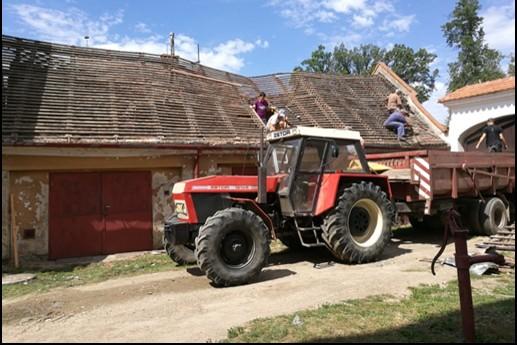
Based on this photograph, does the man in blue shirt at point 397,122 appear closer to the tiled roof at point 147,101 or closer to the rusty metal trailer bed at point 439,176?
the tiled roof at point 147,101

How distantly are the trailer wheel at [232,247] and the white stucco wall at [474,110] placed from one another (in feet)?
33.6

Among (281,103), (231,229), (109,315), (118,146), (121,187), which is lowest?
(109,315)

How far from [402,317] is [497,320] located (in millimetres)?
915

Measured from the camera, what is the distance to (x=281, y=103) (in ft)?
51.6

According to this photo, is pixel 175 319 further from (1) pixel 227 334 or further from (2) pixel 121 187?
(2) pixel 121 187

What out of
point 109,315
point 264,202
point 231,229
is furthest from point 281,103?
point 109,315

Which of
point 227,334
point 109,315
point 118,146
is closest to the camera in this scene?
point 227,334

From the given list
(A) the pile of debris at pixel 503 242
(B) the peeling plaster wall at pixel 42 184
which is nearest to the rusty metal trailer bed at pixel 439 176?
(A) the pile of debris at pixel 503 242

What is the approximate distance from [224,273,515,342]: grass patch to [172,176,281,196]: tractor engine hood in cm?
273

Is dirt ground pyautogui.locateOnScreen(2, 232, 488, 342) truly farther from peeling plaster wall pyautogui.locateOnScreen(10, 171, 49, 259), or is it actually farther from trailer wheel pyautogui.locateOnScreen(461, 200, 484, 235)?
trailer wheel pyautogui.locateOnScreen(461, 200, 484, 235)

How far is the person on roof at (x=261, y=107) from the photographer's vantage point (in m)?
13.7

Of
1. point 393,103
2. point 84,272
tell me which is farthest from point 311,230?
point 393,103

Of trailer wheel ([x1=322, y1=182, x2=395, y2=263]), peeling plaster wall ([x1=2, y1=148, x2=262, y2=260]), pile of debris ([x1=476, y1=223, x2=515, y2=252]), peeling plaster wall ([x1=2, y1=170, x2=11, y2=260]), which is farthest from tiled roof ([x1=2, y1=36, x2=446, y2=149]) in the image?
pile of debris ([x1=476, y1=223, x2=515, y2=252])

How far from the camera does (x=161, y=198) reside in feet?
34.3
